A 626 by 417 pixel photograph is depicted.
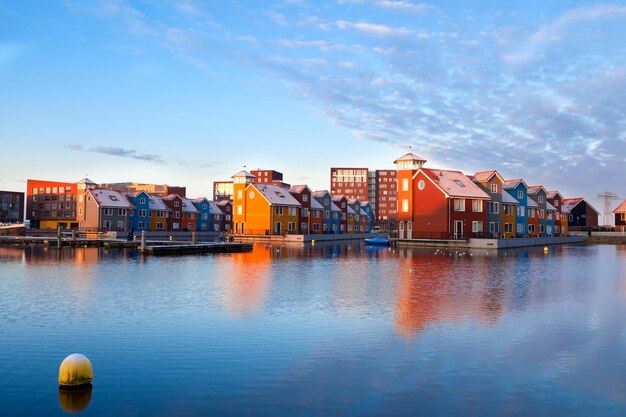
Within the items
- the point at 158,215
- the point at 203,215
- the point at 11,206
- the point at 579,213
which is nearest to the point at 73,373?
the point at 158,215

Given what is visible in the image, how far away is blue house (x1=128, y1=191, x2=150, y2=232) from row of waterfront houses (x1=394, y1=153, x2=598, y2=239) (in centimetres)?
6004

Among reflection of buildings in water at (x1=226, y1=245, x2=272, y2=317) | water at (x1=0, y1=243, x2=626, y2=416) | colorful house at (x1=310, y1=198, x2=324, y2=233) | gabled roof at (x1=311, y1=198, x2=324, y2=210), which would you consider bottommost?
water at (x1=0, y1=243, x2=626, y2=416)

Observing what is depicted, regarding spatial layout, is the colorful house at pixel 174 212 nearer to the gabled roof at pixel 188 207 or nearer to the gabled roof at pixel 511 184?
the gabled roof at pixel 188 207

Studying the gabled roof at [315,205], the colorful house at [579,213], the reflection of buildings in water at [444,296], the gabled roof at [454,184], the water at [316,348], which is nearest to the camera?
the water at [316,348]

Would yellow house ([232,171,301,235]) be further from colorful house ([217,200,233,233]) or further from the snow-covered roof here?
colorful house ([217,200,233,233])

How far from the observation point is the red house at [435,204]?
80688mm

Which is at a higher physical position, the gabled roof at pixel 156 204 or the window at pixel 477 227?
the gabled roof at pixel 156 204

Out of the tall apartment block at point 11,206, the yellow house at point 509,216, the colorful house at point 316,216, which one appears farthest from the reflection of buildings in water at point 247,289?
the tall apartment block at point 11,206

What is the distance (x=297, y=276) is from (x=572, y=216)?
420ft

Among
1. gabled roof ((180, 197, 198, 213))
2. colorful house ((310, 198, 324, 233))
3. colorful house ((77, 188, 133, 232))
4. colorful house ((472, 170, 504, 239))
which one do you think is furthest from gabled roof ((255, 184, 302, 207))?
colorful house ((472, 170, 504, 239))

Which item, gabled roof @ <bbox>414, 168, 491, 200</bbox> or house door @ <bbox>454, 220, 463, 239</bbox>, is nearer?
house door @ <bbox>454, 220, 463, 239</bbox>

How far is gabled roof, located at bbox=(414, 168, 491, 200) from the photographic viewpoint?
81.0 metres

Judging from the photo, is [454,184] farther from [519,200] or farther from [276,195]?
[276,195]

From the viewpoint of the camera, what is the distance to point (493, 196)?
8894 cm
